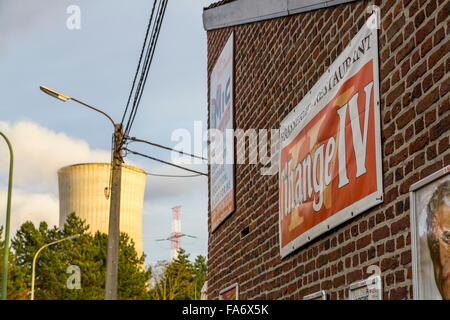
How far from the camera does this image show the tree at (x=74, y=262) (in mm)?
53375

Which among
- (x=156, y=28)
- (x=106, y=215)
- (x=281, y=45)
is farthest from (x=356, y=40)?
(x=106, y=215)

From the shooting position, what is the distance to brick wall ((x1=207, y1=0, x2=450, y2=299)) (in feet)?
11.7

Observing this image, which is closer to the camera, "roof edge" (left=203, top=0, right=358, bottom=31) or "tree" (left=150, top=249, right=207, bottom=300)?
"roof edge" (left=203, top=0, right=358, bottom=31)

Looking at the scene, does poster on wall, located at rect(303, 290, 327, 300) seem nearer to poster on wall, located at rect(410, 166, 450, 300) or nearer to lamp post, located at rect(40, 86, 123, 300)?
poster on wall, located at rect(410, 166, 450, 300)

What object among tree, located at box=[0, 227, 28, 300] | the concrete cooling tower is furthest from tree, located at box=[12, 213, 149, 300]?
the concrete cooling tower

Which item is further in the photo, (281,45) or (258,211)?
(258,211)

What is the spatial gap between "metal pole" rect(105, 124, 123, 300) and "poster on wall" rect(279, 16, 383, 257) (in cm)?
949

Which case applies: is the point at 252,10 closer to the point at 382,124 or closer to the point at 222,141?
the point at 222,141

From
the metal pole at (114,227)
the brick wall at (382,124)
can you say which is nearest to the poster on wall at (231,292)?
the brick wall at (382,124)
